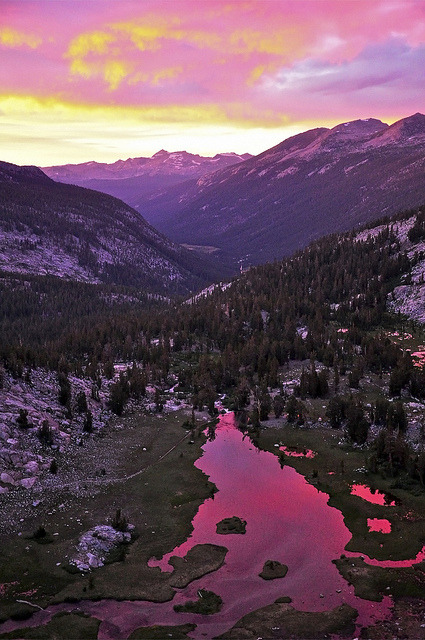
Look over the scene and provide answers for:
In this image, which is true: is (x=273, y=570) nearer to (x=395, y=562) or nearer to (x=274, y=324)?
(x=395, y=562)

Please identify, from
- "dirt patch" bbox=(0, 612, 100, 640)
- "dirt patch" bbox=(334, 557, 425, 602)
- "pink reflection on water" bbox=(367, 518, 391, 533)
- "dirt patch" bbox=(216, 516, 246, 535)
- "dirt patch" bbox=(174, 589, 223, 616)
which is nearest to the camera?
"dirt patch" bbox=(0, 612, 100, 640)

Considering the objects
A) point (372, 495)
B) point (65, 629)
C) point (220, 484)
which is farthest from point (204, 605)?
point (372, 495)

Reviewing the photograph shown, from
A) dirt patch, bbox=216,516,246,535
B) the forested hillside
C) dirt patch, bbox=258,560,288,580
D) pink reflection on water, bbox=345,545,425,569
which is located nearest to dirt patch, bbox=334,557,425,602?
pink reflection on water, bbox=345,545,425,569

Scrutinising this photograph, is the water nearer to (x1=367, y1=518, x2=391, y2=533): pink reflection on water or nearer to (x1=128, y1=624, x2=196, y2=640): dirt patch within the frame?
(x1=128, y1=624, x2=196, y2=640): dirt patch

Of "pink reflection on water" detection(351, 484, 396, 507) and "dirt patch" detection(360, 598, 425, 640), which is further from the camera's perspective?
"pink reflection on water" detection(351, 484, 396, 507)

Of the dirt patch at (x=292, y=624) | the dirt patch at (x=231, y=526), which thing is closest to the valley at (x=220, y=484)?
the dirt patch at (x=292, y=624)

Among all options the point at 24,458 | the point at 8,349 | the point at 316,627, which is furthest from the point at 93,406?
the point at 316,627
